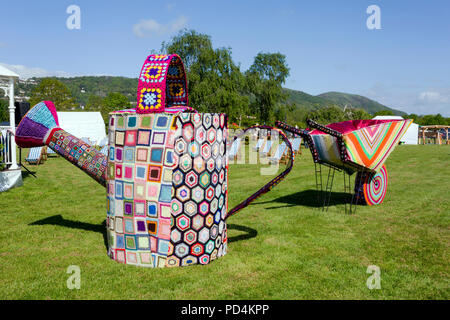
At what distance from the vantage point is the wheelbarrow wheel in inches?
287

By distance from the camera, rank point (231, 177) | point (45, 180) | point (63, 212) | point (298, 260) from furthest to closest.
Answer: point (231, 177), point (45, 180), point (63, 212), point (298, 260)

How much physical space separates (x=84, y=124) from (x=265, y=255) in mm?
31069

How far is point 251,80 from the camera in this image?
4050cm

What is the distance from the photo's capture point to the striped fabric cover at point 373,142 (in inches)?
247

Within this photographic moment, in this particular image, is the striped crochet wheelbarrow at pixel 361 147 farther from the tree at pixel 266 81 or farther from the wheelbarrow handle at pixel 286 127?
the tree at pixel 266 81

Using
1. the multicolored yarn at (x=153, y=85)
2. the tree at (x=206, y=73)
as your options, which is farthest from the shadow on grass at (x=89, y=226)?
the tree at (x=206, y=73)

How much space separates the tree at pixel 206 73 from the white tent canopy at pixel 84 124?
9150 millimetres

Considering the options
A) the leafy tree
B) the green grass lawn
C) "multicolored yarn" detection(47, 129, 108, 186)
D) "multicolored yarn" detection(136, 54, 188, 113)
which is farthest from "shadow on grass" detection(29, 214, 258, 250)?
the leafy tree

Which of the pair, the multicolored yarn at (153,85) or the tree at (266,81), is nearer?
the multicolored yarn at (153,85)

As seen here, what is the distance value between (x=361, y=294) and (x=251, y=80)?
38.8 m

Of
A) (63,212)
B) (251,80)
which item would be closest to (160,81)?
(63,212)

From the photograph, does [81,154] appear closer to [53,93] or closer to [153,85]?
[153,85]
